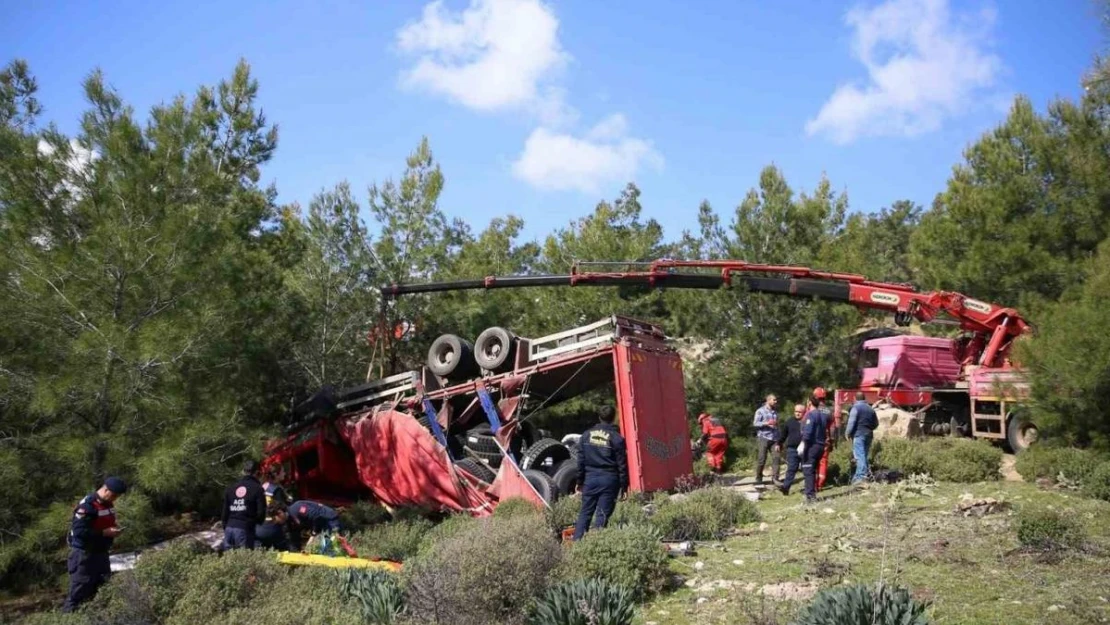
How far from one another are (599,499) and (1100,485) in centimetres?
660

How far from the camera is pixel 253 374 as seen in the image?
1273 cm

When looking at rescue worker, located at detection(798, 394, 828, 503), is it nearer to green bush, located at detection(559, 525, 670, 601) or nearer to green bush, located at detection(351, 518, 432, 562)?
green bush, located at detection(559, 525, 670, 601)

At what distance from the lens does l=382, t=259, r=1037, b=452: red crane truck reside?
15.0 metres

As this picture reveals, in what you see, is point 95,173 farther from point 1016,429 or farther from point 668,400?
point 1016,429

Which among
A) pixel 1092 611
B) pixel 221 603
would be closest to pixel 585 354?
pixel 221 603

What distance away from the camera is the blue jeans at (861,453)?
479 inches

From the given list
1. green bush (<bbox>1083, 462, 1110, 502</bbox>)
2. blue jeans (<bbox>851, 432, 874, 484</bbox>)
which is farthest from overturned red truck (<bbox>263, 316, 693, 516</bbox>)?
green bush (<bbox>1083, 462, 1110, 502</bbox>)

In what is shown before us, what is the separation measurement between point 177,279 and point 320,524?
11.4ft

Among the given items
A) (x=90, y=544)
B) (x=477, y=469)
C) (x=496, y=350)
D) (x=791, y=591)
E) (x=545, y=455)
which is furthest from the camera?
(x=496, y=350)

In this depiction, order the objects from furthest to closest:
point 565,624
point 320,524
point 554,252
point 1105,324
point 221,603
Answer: point 554,252 → point 1105,324 → point 320,524 → point 221,603 → point 565,624

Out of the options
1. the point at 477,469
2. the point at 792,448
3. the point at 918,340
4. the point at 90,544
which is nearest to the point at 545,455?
the point at 477,469

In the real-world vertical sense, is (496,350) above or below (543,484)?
above

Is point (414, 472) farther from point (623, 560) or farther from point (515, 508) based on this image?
point (623, 560)

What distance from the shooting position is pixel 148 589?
23.0ft
